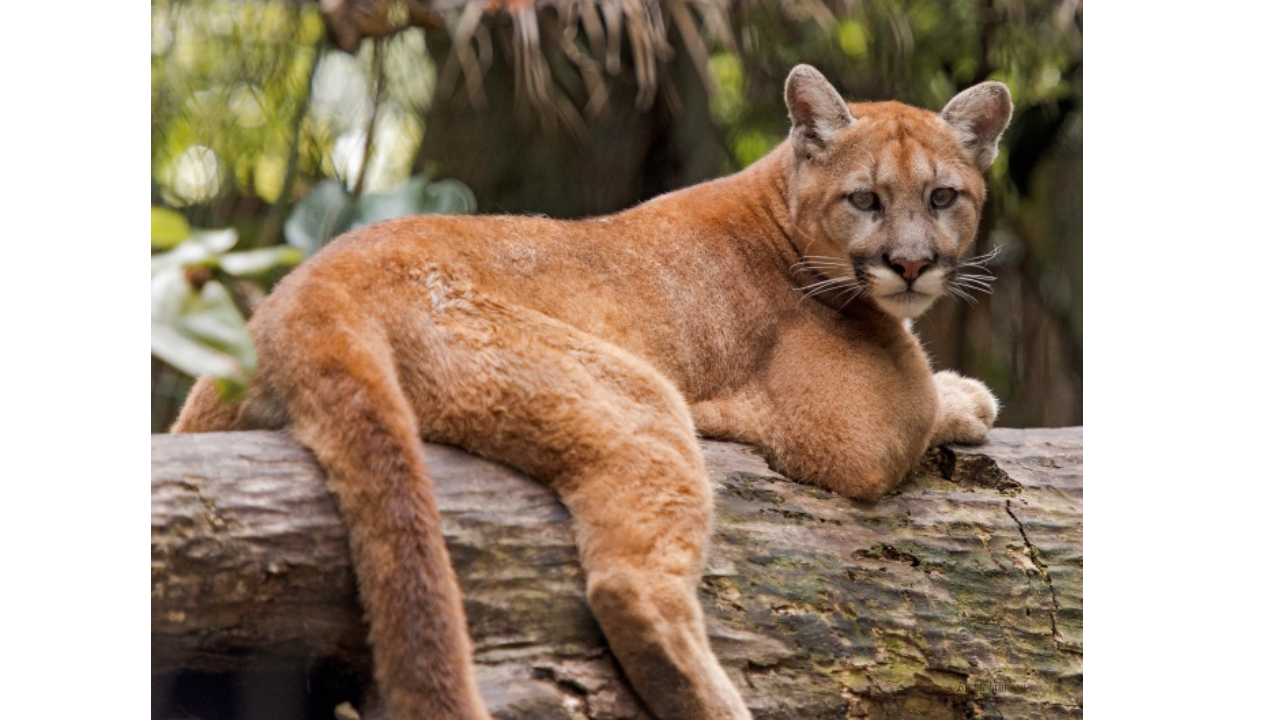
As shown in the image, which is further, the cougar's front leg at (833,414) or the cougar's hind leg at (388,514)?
the cougar's front leg at (833,414)

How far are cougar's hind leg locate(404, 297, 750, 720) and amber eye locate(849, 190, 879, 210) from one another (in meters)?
1.29

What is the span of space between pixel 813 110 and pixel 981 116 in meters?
0.64

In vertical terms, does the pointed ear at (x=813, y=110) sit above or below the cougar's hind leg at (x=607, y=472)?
above

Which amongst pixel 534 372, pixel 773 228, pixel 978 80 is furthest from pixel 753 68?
pixel 534 372

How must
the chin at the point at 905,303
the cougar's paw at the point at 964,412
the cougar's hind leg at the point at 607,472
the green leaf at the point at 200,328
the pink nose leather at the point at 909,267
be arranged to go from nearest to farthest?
the green leaf at the point at 200,328
the cougar's hind leg at the point at 607,472
the pink nose leather at the point at 909,267
the chin at the point at 905,303
the cougar's paw at the point at 964,412

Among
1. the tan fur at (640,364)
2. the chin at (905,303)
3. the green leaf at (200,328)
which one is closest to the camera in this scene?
the green leaf at (200,328)

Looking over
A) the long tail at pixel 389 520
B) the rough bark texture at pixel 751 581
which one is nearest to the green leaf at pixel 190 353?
the long tail at pixel 389 520

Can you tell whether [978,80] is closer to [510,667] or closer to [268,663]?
[510,667]

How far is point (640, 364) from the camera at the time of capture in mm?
3959

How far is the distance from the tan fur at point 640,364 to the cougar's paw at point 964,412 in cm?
1

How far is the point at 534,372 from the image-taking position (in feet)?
12.0

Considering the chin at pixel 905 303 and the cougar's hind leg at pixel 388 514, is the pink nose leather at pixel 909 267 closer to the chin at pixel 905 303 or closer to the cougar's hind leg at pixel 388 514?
the chin at pixel 905 303

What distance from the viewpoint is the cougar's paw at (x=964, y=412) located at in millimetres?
4859

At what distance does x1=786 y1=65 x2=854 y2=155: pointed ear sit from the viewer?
4.54 m
